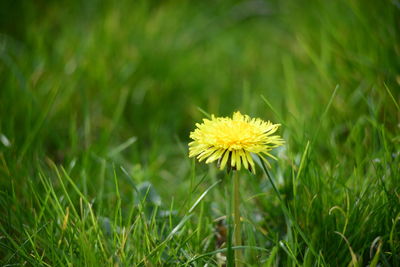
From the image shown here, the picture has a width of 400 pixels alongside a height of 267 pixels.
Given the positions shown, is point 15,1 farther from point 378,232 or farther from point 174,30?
point 378,232

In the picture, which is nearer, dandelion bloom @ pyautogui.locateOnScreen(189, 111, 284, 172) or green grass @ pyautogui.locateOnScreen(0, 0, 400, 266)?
dandelion bloom @ pyautogui.locateOnScreen(189, 111, 284, 172)

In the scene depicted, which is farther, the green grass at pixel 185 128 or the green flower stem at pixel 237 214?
the green grass at pixel 185 128

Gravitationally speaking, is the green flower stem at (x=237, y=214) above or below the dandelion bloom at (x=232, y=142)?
below

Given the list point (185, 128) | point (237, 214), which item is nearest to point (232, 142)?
point (237, 214)

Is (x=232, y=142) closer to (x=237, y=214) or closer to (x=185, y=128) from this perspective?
(x=237, y=214)

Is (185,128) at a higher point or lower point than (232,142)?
lower

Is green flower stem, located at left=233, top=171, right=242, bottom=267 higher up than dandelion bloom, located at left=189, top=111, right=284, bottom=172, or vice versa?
dandelion bloom, located at left=189, top=111, right=284, bottom=172

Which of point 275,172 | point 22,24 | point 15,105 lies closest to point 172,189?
point 275,172

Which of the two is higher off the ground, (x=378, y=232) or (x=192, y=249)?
(x=378, y=232)
